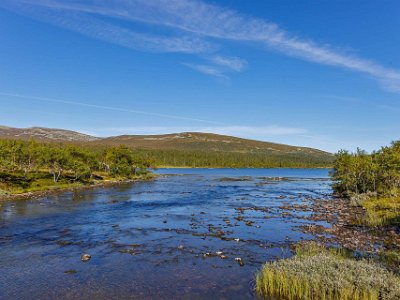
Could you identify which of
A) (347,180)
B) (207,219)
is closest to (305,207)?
(207,219)

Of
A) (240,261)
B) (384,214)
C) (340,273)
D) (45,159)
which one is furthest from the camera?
(45,159)

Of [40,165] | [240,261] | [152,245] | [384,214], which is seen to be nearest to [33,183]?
[40,165]

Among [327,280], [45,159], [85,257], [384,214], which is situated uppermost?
[45,159]

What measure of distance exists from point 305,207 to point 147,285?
48.8 meters

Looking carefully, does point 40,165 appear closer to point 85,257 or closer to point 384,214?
point 85,257

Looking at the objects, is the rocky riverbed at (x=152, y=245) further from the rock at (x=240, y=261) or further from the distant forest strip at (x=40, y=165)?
the distant forest strip at (x=40, y=165)

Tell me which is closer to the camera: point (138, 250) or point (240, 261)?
point (240, 261)

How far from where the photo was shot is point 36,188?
9056 centimetres

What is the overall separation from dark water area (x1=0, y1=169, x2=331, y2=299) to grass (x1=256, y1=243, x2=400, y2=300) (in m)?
1.79

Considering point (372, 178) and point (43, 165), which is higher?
point (372, 178)

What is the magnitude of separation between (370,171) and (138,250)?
71799 millimetres

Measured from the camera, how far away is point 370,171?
85.8m

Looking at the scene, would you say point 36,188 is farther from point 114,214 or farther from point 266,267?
point 266,267

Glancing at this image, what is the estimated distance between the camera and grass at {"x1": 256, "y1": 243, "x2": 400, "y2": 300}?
1981 cm
